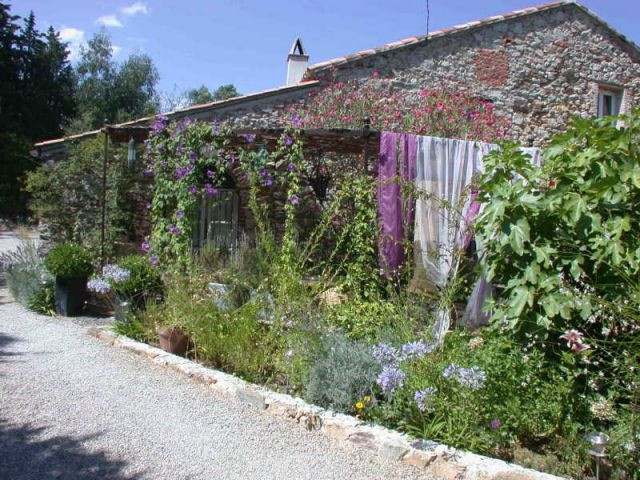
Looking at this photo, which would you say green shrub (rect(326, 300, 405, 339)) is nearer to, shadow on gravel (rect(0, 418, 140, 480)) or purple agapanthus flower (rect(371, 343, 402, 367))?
purple agapanthus flower (rect(371, 343, 402, 367))

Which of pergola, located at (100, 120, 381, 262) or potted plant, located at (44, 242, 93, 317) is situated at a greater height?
pergola, located at (100, 120, 381, 262)

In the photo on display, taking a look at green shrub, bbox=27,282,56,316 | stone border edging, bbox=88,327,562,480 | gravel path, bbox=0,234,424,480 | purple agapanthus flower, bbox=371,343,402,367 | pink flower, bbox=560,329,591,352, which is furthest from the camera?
green shrub, bbox=27,282,56,316

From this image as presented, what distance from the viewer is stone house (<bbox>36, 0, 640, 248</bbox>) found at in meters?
9.33

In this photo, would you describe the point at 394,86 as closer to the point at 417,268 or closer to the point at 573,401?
the point at 417,268

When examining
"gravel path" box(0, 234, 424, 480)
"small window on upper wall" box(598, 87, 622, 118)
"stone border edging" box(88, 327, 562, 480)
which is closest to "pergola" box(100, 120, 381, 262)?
"stone border edging" box(88, 327, 562, 480)

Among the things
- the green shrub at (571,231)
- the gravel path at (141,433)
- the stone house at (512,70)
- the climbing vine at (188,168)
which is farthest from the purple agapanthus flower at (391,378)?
the stone house at (512,70)

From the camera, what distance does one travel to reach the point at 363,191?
5500 mm

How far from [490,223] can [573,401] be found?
3.57 feet

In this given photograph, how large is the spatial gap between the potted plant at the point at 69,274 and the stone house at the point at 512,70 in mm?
3296

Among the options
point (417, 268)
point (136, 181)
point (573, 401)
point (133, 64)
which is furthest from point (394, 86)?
point (133, 64)

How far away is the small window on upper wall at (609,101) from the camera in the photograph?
1162 centimetres

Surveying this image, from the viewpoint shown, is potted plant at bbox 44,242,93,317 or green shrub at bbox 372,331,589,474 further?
potted plant at bbox 44,242,93,317

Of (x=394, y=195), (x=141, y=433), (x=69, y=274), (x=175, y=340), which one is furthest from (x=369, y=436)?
(x=69, y=274)

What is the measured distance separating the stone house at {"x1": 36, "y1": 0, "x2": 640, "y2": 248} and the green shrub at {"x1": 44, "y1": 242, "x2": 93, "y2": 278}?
10.7 ft
